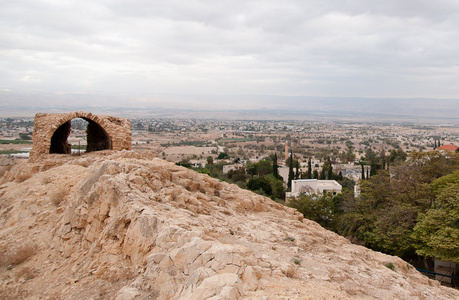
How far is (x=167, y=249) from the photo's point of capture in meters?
5.38

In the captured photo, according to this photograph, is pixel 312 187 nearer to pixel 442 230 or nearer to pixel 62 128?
pixel 442 230

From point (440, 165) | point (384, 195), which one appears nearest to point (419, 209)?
point (384, 195)

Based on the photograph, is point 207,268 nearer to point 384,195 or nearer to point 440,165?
point 384,195

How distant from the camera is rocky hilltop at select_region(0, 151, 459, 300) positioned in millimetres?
4840

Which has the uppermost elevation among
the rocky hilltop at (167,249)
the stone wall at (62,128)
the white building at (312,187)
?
the stone wall at (62,128)

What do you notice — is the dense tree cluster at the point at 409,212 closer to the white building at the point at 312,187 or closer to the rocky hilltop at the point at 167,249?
the rocky hilltop at the point at 167,249

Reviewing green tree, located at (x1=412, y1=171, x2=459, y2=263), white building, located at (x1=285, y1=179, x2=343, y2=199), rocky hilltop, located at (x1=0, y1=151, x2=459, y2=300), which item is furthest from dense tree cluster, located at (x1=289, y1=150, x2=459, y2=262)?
white building, located at (x1=285, y1=179, x2=343, y2=199)

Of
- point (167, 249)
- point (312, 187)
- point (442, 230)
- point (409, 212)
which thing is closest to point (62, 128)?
point (167, 249)

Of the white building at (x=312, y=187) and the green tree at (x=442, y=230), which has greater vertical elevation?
the green tree at (x=442, y=230)

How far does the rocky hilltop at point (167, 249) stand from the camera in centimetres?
484

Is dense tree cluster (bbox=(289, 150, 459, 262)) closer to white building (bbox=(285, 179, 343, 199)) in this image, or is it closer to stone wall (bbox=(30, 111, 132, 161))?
white building (bbox=(285, 179, 343, 199))

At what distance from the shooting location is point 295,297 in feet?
14.0

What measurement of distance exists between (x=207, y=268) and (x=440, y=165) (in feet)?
67.8

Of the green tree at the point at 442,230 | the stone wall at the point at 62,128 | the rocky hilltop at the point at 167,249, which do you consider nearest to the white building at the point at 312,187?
the green tree at the point at 442,230
